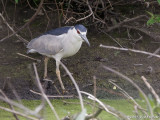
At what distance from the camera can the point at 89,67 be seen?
4605 millimetres

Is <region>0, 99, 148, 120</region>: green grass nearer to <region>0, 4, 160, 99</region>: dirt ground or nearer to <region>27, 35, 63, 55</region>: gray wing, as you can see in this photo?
<region>0, 4, 160, 99</region>: dirt ground

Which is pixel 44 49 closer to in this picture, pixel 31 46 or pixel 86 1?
pixel 31 46

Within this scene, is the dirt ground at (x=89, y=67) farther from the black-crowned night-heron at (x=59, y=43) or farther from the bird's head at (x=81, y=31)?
the bird's head at (x=81, y=31)

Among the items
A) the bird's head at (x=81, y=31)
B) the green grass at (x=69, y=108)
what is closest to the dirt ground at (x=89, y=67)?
the green grass at (x=69, y=108)

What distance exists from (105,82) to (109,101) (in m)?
0.39

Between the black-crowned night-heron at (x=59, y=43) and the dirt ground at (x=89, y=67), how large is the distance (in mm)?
235

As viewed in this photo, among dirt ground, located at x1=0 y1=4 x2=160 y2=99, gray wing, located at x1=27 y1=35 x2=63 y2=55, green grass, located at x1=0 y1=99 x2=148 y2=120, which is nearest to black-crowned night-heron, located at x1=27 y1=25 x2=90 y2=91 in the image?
gray wing, located at x1=27 y1=35 x2=63 y2=55

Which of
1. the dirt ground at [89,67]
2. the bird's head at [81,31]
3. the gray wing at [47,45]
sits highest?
the bird's head at [81,31]

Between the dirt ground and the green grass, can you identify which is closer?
the green grass

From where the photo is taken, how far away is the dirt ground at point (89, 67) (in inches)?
167

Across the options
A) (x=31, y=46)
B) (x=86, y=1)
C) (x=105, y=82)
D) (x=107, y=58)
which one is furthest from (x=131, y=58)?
(x=31, y=46)

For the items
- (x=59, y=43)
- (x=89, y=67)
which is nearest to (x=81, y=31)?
(x=59, y=43)

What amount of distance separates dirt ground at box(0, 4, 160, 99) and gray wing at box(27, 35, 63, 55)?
0.22 m

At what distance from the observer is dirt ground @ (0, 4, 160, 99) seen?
4.24 m
